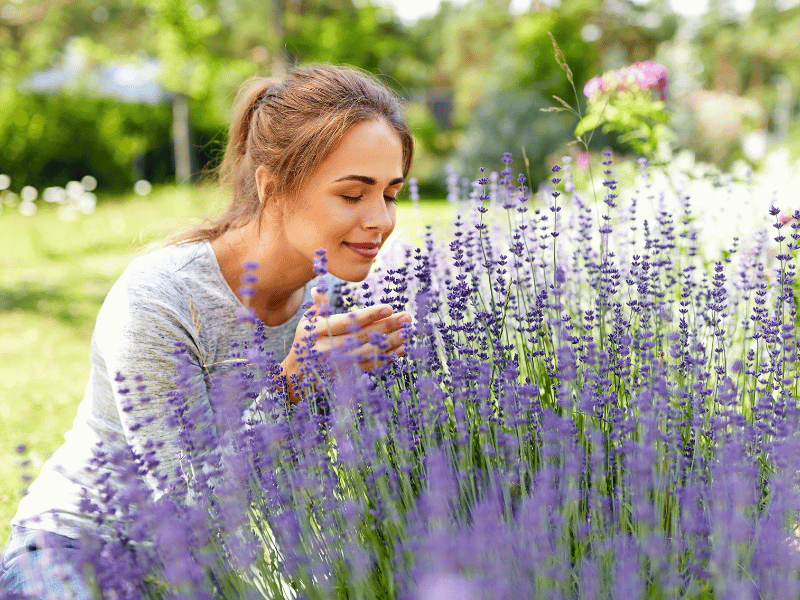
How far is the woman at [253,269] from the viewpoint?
5.94 feet

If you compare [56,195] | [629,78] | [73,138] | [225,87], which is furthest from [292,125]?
[73,138]

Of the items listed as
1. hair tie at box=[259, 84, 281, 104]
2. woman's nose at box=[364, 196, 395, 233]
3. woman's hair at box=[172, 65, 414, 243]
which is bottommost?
woman's nose at box=[364, 196, 395, 233]

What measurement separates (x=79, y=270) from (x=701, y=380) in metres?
8.13

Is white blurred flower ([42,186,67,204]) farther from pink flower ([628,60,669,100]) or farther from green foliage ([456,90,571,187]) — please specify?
green foliage ([456,90,571,187])

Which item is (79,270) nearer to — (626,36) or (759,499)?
(759,499)

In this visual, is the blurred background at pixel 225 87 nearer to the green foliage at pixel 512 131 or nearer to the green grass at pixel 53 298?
the green foliage at pixel 512 131

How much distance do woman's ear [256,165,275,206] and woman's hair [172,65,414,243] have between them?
0.04 feet

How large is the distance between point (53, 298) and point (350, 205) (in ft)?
20.0

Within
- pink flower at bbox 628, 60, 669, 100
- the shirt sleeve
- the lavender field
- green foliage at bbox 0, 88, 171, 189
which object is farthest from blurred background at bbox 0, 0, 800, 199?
the lavender field

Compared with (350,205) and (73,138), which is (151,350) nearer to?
(350,205)

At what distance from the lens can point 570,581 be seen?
4.00ft

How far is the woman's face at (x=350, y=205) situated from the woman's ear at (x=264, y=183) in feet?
0.46

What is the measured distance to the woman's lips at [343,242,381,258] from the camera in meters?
1.96

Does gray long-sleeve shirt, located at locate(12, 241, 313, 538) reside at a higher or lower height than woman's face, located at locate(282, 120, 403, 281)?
lower
